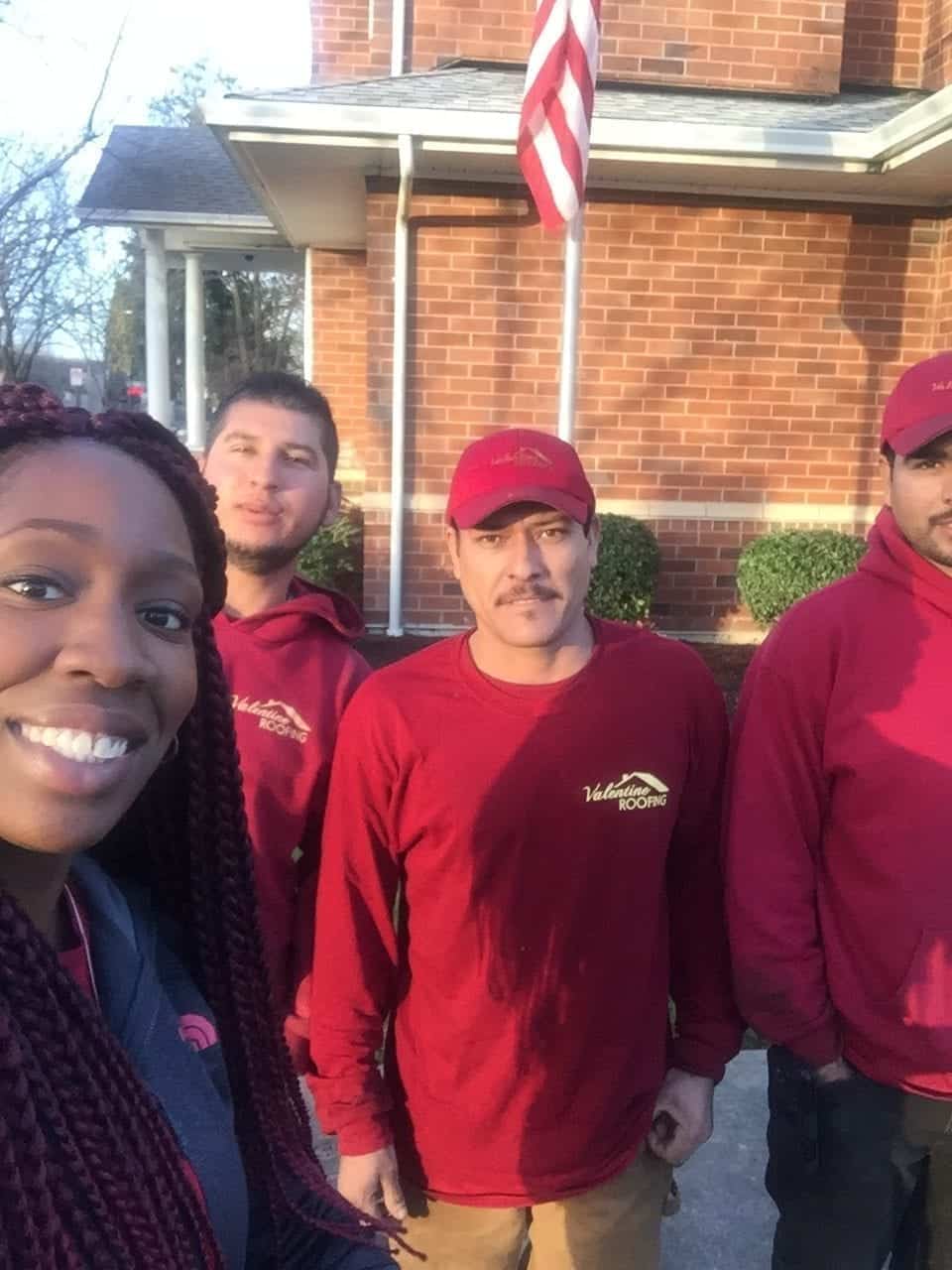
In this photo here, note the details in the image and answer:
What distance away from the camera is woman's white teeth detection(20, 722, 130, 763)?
1.00m

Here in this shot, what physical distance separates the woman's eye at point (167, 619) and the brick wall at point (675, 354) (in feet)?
22.0

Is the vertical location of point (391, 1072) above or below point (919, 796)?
below

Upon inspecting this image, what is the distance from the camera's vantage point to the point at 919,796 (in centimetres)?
197

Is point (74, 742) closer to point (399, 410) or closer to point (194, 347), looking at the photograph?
point (399, 410)

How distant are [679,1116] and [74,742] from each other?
1527 millimetres

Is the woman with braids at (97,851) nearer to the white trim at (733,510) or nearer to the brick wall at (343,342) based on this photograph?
the white trim at (733,510)

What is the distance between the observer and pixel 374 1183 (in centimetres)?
197

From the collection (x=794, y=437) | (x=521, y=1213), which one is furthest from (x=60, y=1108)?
(x=794, y=437)

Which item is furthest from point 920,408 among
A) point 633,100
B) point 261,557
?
point 633,100

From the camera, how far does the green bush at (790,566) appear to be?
7410 millimetres

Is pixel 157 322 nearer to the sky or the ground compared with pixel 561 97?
nearer to the ground

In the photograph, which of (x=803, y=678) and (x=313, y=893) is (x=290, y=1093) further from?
(x=803, y=678)

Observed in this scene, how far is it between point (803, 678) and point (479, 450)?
72 cm

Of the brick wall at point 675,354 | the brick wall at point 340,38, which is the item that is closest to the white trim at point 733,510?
the brick wall at point 675,354
